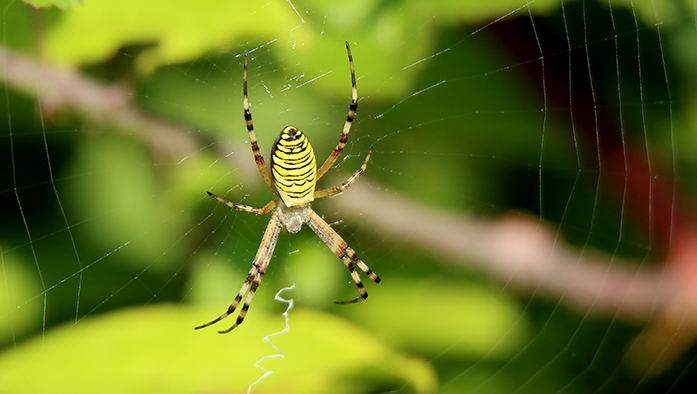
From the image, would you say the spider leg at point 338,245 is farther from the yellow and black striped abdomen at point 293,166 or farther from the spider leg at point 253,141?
the spider leg at point 253,141

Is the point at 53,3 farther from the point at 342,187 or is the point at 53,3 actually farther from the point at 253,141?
the point at 342,187

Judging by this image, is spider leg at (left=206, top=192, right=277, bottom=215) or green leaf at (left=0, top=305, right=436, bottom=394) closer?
green leaf at (left=0, top=305, right=436, bottom=394)

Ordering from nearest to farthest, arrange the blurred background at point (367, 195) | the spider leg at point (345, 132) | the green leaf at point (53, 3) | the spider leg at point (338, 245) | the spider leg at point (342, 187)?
the green leaf at point (53, 3) < the blurred background at point (367, 195) < the spider leg at point (345, 132) < the spider leg at point (342, 187) < the spider leg at point (338, 245)

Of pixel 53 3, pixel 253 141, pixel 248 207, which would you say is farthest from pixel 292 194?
pixel 53 3

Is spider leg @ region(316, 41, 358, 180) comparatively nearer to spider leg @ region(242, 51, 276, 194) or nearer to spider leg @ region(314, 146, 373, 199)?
spider leg @ region(314, 146, 373, 199)

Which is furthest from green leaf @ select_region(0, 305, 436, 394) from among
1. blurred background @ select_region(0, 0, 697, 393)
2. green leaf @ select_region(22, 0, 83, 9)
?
green leaf @ select_region(22, 0, 83, 9)

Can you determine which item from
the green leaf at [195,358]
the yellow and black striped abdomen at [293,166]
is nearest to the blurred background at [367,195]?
the green leaf at [195,358]

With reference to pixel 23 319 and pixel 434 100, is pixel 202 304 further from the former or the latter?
pixel 434 100
